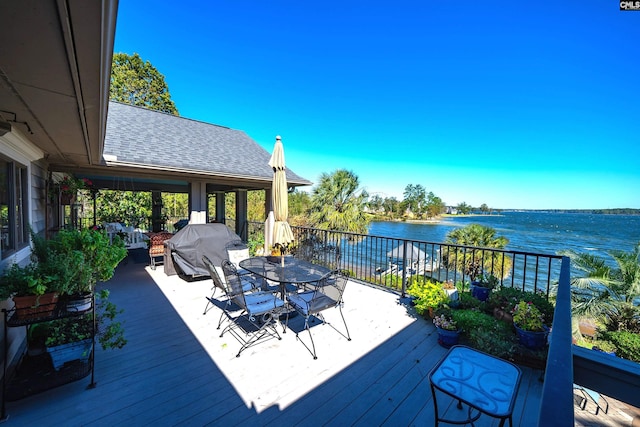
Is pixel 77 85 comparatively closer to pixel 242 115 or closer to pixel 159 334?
pixel 159 334

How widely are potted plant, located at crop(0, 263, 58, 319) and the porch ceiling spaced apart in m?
1.20

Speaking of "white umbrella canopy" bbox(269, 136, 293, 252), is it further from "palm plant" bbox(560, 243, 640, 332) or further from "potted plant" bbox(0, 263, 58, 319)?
"palm plant" bbox(560, 243, 640, 332)

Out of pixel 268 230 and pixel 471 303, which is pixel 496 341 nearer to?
pixel 471 303

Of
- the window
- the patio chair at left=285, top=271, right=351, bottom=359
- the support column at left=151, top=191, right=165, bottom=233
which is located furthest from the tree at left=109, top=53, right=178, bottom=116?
the patio chair at left=285, top=271, right=351, bottom=359

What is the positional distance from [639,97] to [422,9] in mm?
19140

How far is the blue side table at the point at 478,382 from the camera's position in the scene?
142 centimetres

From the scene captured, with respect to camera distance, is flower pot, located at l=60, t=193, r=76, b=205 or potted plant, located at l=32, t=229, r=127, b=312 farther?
flower pot, located at l=60, t=193, r=76, b=205

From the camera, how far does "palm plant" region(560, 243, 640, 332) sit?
600cm

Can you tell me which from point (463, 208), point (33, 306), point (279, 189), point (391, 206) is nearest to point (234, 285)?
point (33, 306)

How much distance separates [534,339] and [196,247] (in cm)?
508

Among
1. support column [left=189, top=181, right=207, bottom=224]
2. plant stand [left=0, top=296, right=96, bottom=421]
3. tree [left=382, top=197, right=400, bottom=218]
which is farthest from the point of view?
tree [left=382, top=197, right=400, bottom=218]

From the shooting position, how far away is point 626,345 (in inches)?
186

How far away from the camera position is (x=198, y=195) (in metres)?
6.28

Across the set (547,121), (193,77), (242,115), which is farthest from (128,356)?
(547,121)
